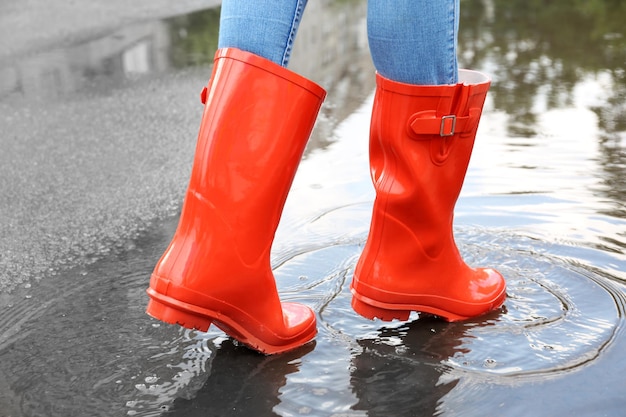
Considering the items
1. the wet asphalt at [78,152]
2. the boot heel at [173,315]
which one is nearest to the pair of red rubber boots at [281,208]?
the boot heel at [173,315]

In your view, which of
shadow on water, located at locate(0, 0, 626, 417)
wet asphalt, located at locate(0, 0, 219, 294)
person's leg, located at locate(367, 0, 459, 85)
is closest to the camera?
shadow on water, located at locate(0, 0, 626, 417)

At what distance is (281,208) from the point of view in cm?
164

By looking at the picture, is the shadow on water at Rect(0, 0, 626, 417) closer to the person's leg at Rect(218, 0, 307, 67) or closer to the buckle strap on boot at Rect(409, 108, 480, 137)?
the buckle strap on boot at Rect(409, 108, 480, 137)

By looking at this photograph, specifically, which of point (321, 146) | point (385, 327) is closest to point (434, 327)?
point (385, 327)

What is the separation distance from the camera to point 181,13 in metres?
6.79

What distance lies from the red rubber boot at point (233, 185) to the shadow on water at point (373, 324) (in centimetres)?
15

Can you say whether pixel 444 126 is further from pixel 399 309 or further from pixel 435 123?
pixel 399 309

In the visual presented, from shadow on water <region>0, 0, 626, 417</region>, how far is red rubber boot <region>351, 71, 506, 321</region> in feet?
0.18

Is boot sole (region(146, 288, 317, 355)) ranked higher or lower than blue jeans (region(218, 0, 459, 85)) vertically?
lower

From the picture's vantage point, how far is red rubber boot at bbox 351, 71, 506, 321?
67.1 inches

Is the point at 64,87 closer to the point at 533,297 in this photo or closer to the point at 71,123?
the point at 71,123

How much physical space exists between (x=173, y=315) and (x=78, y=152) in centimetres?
191

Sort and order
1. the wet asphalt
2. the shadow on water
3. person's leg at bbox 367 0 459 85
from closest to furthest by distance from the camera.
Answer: the shadow on water → person's leg at bbox 367 0 459 85 → the wet asphalt

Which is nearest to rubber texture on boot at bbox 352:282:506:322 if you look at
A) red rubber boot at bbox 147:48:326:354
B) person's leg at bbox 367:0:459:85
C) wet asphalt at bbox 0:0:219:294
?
red rubber boot at bbox 147:48:326:354
